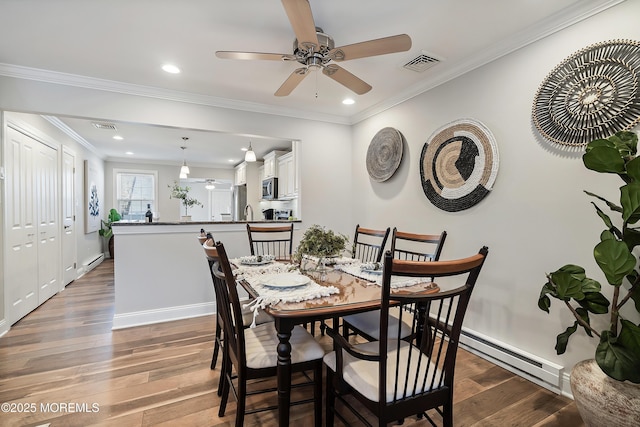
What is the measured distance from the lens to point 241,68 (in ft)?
8.94

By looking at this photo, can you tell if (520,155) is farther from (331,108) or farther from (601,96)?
(331,108)

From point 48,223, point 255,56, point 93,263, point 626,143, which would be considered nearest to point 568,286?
point 626,143

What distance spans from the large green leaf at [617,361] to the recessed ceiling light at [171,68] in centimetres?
357

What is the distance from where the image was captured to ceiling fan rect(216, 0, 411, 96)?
1.60 m

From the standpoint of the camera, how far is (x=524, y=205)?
225cm

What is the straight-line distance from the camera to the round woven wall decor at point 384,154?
3.44 m

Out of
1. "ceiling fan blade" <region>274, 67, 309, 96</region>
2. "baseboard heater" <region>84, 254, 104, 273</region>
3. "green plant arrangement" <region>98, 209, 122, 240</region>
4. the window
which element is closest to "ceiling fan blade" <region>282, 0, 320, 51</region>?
"ceiling fan blade" <region>274, 67, 309, 96</region>

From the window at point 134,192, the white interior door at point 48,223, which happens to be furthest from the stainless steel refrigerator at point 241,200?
the white interior door at point 48,223

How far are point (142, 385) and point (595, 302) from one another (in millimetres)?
2859

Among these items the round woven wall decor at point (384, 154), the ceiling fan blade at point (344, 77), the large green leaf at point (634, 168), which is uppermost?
the ceiling fan blade at point (344, 77)

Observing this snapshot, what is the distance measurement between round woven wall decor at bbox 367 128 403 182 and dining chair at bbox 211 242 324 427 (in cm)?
233

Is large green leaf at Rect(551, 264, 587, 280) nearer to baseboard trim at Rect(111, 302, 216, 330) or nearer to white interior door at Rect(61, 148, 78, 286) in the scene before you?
baseboard trim at Rect(111, 302, 216, 330)

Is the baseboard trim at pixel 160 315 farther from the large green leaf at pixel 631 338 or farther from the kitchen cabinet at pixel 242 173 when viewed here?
the kitchen cabinet at pixel 242 173

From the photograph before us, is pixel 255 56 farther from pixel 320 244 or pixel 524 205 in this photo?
pixel 524 205
